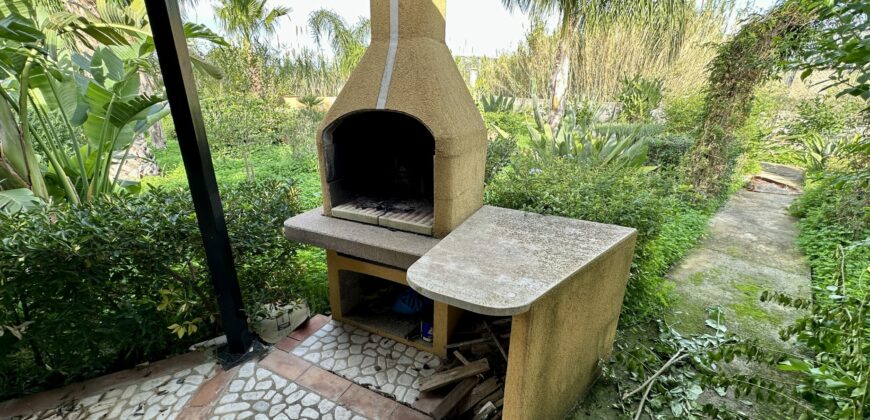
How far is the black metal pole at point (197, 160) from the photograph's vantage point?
6.10 ft

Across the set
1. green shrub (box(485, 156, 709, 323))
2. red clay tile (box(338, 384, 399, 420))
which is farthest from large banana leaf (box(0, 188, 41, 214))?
green shrub (box(485, 156, 709, 323))

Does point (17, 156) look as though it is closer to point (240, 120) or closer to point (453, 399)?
point (240, 120)

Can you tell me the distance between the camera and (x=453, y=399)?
226cm

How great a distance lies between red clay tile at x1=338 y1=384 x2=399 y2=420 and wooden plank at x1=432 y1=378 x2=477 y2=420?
0.28m

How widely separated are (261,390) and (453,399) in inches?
50.1

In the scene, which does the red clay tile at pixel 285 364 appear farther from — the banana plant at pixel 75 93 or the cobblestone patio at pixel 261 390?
the banana plant at pixel 75 93

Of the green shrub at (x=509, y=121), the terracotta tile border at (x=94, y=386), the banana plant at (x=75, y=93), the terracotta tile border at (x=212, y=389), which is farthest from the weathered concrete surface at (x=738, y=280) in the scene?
the green shrub at (x=509, y=121)

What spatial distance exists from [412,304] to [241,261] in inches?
53.5

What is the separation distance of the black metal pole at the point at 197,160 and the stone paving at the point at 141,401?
1.17ft

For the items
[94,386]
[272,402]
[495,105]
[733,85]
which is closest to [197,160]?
[272,402]

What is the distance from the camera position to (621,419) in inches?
87.0

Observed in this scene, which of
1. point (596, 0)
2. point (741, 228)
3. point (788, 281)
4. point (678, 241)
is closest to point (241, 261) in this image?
point (678, 241)

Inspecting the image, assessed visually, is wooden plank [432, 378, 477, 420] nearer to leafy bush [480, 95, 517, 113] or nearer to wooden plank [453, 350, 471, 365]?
wooden plank [453, 350, 471, 365]

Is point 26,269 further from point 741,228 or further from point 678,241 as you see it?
point 741,228
